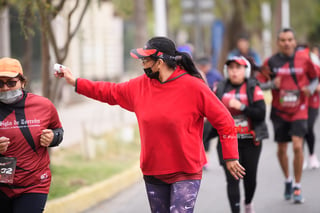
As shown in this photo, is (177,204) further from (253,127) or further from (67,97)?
(67,97)

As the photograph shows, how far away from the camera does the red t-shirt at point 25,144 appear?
500 centimetres

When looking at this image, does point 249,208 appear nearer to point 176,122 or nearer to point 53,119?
point 176,122

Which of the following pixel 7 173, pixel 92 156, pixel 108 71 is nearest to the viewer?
pixel 7 173

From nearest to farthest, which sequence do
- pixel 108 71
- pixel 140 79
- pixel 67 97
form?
pixel 140 79, pixel 67 97, pixel 108 71

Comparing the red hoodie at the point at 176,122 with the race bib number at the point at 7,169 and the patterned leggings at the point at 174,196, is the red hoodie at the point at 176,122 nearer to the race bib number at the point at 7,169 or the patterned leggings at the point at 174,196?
the patterned leggings at the point at 174,196

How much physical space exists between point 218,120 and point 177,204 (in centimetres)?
71

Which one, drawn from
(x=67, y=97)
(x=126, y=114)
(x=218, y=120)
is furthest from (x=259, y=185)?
(x=67, y=97)

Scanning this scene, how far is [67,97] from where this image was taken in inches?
938

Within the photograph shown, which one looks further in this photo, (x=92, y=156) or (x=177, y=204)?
(x=92, y=156)

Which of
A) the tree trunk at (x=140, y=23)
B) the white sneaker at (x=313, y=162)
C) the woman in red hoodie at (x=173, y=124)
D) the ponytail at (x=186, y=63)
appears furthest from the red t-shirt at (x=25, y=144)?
the tree trunk at (x=140, y=23)

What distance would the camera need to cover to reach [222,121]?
519cm

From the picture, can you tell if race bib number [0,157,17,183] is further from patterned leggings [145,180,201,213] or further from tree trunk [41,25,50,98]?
tree trunk [41,25,50,98]

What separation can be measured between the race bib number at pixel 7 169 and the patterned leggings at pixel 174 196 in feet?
Answer: 3.46

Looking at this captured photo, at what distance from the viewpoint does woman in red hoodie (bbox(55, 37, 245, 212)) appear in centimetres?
510
